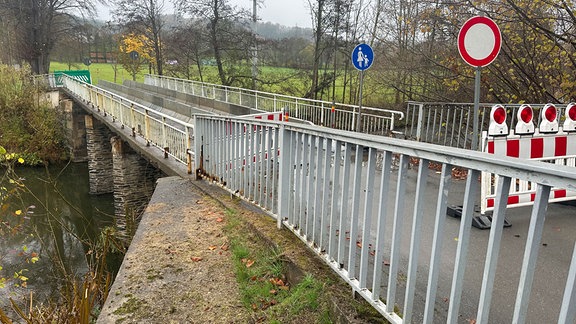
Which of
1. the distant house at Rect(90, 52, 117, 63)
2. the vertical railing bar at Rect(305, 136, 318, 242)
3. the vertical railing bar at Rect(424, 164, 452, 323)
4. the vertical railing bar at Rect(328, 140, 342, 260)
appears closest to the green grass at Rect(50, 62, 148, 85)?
the distant house at Rect(90, 52, 117, 63)

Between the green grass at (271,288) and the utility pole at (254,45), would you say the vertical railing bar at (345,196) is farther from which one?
the utility pole at (254,45)

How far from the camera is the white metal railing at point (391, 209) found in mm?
1546

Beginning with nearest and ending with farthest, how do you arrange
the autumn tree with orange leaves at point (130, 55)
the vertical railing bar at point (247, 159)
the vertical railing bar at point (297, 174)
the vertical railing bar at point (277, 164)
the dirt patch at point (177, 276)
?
the dirt patch at point (177, 276) < the vertical railing bar at point (297, 174) < the vertical railing bar at point (277, 164) < the vertical railing bar at point (247, 159) < the autumn tree with orange leaves at point (130, 55)

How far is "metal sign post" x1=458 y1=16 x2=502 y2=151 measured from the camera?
4.91m

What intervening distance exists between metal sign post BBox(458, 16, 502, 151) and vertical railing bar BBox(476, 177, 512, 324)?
3728 mm

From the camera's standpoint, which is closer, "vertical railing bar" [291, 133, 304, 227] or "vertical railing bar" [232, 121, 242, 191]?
"vertical railing bar" [291, 133, 304, 227]

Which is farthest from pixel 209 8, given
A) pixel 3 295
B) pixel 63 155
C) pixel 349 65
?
pixel 3 295

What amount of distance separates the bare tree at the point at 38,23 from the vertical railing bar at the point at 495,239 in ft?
122

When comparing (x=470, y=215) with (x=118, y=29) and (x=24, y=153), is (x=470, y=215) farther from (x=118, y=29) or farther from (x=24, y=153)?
(x=118, y=29)

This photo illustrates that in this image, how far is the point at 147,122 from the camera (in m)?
10.2

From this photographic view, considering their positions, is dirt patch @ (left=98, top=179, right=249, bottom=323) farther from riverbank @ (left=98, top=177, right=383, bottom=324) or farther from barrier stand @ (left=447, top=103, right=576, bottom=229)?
barrier stand @ (left=447, top=103, right=576, bottom=229)

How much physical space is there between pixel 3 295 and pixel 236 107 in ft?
34.4

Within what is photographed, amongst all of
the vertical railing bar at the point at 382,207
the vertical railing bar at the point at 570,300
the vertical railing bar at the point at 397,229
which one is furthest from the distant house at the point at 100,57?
the vertical railing bar at the point at 570,300

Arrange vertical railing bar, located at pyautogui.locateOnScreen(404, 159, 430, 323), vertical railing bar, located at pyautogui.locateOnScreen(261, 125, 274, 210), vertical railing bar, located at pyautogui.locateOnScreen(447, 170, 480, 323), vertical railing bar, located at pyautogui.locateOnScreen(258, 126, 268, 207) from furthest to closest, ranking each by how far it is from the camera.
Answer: vertical railing bar, located at pyautogui.locateOnScreen(258, 126, 268, 207) < vertical railing bar, located at pyautogui.locateOnScreen(261, 125, 274, 210) < vertical railing bar, located at pyautogui.locateOnScreen(404, 159, 430, 323) < vertical railing bar, located at pyautogui.locateOnScreen(447, 170, 480, 323)
